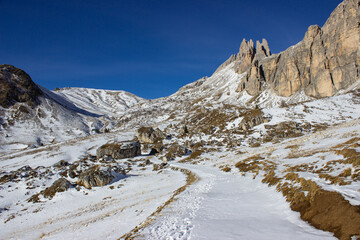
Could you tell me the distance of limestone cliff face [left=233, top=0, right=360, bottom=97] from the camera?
127 meters

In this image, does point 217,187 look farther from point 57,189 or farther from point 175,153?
point 175,153

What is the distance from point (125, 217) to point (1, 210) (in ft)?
83.4

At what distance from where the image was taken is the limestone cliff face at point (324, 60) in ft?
417

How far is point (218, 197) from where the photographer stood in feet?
54.9

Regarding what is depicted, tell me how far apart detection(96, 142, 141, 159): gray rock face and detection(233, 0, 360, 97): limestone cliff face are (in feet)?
456

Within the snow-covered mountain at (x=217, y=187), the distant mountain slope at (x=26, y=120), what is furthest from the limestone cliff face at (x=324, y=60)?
the distant mountain slope at (x=26, y=120)

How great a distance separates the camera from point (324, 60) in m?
142

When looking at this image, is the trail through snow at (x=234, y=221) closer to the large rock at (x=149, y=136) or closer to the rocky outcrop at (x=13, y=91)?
the large rock at (x=149, y=136)

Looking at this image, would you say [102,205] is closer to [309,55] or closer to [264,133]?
[264,133]

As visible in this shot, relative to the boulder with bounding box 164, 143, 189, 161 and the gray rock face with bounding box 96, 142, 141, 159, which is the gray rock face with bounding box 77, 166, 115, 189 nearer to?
the boulder with bounding box 164, 143, 189, 161

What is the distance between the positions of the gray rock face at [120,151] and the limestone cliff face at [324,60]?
5468 inches

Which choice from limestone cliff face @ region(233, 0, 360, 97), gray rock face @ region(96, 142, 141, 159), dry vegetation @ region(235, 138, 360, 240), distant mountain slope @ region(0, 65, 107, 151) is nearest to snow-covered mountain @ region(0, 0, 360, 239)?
dry vegetation @ region(235, 138, 360, 240)

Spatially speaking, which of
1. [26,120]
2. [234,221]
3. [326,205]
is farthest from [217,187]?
[26,120]

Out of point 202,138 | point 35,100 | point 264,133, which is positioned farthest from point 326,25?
point 35,100
